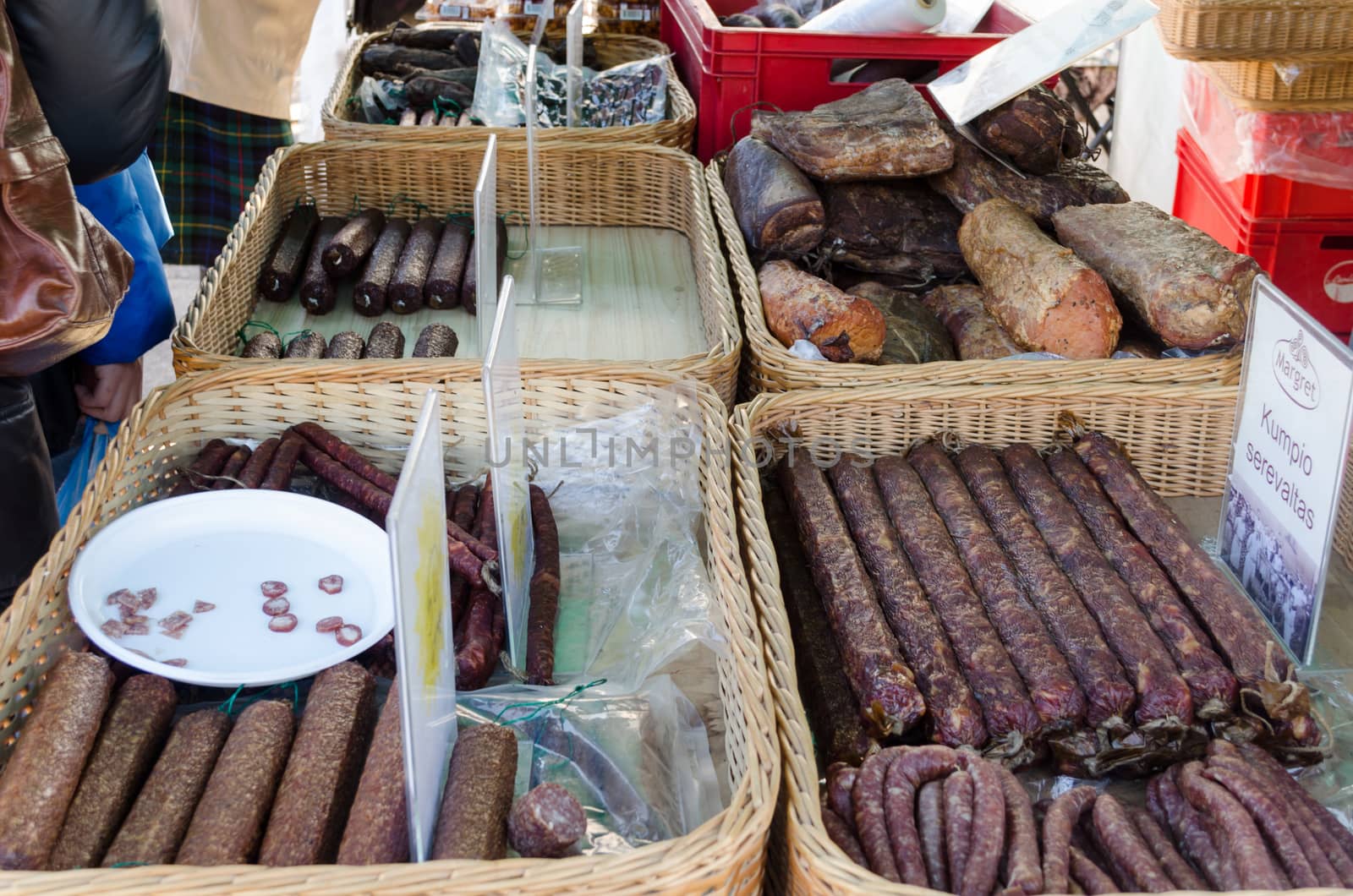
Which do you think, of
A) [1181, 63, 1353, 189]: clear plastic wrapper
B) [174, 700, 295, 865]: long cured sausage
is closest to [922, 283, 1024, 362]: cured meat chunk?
[174, 700, 295, 865]: long cured sausage

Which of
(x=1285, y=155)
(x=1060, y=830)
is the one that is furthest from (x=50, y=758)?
(x=1285, y=155)

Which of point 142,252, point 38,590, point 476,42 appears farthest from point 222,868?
point 476,42

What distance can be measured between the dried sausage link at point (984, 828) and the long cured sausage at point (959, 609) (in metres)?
0.13

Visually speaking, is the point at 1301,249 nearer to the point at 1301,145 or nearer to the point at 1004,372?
the point at 1301,145

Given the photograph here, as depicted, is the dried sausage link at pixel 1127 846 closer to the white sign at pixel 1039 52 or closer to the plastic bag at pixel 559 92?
→ the white sign at pixel 1039 52

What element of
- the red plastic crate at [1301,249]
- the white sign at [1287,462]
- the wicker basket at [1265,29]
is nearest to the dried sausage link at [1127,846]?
the white sign at [1287,462]

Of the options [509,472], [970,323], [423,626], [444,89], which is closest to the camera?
[423,626]

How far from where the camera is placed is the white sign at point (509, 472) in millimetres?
1695

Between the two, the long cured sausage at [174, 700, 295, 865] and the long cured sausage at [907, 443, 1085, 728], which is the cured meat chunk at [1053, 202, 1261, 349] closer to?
the long cured sausage at [907, 443, 1085, 728]

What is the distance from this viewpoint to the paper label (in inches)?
87.9

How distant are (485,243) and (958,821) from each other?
4.70ft

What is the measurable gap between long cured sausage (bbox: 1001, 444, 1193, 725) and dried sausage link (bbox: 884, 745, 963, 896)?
1.21 feet

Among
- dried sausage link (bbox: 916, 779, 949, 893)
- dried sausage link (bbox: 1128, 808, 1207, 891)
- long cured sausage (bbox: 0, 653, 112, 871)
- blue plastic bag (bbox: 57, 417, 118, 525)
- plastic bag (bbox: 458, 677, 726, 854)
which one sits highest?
long cured sausage (bbox: 0, 653, 112, 871)

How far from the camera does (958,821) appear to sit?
1488 millimetres
